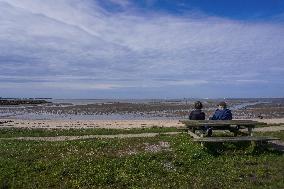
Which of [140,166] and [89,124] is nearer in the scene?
[140,166]

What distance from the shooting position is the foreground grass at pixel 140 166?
11.8 metres

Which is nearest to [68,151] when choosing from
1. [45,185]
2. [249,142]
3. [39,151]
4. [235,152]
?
[39,151]

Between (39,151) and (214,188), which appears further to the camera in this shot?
(39,151)

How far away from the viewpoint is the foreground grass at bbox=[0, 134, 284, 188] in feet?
38.6

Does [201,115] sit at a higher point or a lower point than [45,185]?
higher

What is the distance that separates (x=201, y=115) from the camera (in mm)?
18562

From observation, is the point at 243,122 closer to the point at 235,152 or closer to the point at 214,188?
the point at 235,152

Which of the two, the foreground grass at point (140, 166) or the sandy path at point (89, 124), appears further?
the sandy path at point (89, 124)

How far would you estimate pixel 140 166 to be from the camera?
1305 centimetres

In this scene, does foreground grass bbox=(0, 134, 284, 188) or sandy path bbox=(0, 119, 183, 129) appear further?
sandy path bbox=(0, 119, 183, 129)

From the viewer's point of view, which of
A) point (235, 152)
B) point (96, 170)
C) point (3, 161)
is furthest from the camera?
point (235, 152)

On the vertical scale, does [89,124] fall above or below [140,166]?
above

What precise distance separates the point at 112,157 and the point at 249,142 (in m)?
5.65

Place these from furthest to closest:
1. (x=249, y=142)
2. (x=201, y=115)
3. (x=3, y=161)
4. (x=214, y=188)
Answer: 1. (x=201, y=115)
2. (x=249, y=142)
3. (x=3, y=161)
4. (x=214, y=188)
